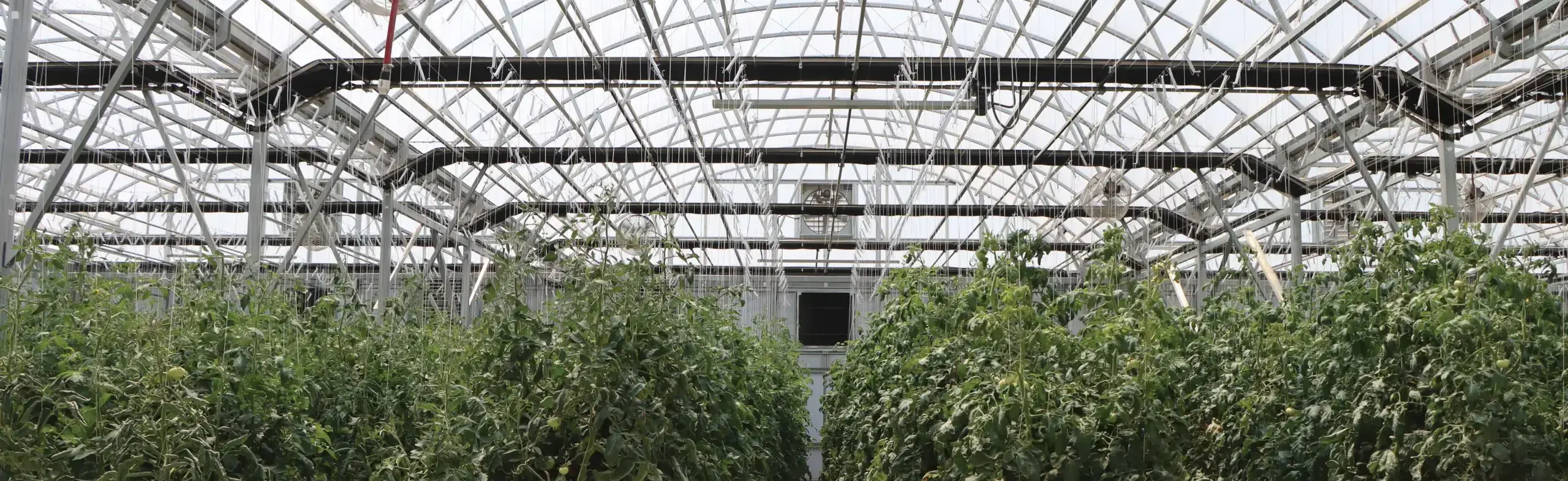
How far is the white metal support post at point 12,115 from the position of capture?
689 cm

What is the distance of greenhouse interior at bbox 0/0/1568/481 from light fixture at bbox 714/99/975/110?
101 millimetres

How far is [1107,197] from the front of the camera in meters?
13.4

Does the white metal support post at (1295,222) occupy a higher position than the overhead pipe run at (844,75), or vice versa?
the overhead pipe run at (844,75)

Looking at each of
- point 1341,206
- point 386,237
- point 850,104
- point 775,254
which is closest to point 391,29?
point 850,104

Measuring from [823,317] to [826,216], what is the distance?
42.2 feet

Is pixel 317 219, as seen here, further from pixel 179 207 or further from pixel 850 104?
pixel 850 104

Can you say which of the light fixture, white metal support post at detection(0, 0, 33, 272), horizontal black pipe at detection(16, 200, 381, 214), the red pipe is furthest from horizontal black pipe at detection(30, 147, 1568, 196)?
the red pipe

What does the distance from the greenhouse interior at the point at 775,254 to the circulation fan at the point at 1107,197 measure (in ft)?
0.47

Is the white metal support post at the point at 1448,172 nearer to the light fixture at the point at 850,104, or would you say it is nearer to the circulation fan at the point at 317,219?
the light fixture at the point at 850,104

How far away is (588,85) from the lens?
34.4 ft

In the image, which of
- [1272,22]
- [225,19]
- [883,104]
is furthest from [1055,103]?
[225,19]

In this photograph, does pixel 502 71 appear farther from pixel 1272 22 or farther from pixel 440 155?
pixel 1272 22

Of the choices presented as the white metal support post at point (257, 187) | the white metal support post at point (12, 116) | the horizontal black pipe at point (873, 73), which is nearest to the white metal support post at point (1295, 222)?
the horizontal black pipe at point (873, 73)

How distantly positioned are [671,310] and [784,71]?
5.87 m
